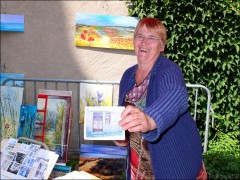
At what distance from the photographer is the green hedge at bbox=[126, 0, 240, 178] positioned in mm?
4609

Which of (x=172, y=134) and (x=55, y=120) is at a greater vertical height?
(x=172, y=134)

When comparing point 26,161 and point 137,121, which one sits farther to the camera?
point 26,161

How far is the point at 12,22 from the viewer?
15.7ft

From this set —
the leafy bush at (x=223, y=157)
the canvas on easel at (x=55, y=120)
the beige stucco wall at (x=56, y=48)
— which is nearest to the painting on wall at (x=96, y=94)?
the canvas on easel at (x=55, y=120)

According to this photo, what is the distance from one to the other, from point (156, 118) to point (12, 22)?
3650mm

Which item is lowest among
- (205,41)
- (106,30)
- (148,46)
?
(148,46)

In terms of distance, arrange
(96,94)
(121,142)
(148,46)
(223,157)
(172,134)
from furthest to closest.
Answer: (96,94) → (223,157) → (121,142) → (148,46) → (172,134)

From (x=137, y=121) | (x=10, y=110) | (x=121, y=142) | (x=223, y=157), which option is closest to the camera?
(x=137, y=121)

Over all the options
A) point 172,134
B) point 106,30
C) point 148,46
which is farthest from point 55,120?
point 172,134

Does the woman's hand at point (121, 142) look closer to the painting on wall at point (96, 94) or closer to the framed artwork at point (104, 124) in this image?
the framed artwork at point (104, 124)

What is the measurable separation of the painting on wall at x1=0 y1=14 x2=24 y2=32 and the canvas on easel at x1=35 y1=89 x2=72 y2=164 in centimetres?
115

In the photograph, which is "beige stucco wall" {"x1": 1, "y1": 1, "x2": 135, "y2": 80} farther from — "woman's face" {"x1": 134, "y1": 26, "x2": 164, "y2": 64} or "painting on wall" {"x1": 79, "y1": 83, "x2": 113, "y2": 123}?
"woman's face" {"x1": 134, "y1": 26, "x2": 164, "y2": 64}

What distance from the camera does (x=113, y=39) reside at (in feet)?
15.6

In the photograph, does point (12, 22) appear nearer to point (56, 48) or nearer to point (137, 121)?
point (56, 48)
